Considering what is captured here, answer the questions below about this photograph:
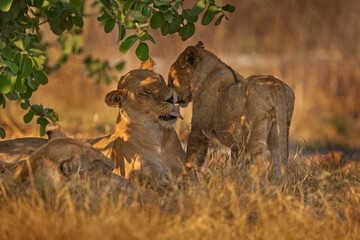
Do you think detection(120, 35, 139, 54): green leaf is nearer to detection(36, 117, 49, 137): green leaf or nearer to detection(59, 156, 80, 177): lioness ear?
detection(59, 156, 80, 177): lioness ear

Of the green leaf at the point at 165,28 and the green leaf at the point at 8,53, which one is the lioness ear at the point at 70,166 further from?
the green leaf at the point at 165,28

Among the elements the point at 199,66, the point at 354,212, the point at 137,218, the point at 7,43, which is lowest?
the point at 354,212

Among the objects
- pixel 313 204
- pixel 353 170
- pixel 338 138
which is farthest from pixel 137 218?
pixel 338 138

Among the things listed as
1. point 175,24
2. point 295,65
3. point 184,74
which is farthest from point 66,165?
point 295,65

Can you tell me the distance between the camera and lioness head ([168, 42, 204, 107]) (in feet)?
16.0

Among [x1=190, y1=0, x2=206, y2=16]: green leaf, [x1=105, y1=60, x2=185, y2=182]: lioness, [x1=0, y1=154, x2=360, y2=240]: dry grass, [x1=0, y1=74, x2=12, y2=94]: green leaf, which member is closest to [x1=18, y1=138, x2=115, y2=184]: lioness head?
[x1=0, y1=154, x2=360, y2=240]: dry grass

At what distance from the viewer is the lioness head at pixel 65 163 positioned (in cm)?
355

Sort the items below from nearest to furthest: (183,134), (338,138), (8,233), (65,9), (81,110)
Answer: (8,233) < (65,9) < (183,134) < (338,138) < (81,110)

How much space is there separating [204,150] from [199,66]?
2.27 feet

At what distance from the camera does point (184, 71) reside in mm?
4926

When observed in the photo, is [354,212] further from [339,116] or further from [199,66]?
[339,116]

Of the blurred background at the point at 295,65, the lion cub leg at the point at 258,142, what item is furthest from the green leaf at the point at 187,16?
the blurred background at the point at 295,65

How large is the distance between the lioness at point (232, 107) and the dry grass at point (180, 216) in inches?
21.5

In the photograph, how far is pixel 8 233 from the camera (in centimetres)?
272
